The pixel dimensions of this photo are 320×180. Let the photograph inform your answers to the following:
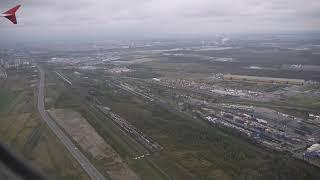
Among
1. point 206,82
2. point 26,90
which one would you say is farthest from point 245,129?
point 26,90

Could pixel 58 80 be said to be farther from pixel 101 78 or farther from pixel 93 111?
pixel 93 111

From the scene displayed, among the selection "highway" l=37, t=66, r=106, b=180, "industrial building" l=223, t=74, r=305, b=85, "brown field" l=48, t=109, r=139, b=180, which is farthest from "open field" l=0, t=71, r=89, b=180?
"industrial building" l=223, t=74, r=305, b=85

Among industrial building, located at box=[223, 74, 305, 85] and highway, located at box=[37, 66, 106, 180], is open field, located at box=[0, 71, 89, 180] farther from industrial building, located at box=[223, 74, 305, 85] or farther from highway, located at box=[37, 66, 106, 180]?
industrial building, located at box=[223, 74, 305, 85]

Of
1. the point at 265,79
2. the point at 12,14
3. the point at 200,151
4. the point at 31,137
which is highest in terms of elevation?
the point at 12,14

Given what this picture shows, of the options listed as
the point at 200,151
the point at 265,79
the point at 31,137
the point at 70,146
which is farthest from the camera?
the point at 265,79

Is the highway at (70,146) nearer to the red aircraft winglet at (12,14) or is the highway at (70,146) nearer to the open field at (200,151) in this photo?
the open field at (200,151)

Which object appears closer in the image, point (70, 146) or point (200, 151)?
point (200, 151)

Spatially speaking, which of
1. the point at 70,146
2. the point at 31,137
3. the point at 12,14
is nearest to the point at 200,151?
the point at 70,146

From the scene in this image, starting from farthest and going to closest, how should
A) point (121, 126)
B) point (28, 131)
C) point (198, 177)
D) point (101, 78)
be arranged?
point (101, 78) < point (121, 126) < point (28, 131) < point (198, 177)

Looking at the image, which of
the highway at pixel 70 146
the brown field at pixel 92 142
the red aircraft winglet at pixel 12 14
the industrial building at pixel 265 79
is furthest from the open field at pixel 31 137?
the industrial building at pixel 265 79

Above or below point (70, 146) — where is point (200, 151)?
below

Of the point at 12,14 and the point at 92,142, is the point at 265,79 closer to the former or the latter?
the point at 92,142
